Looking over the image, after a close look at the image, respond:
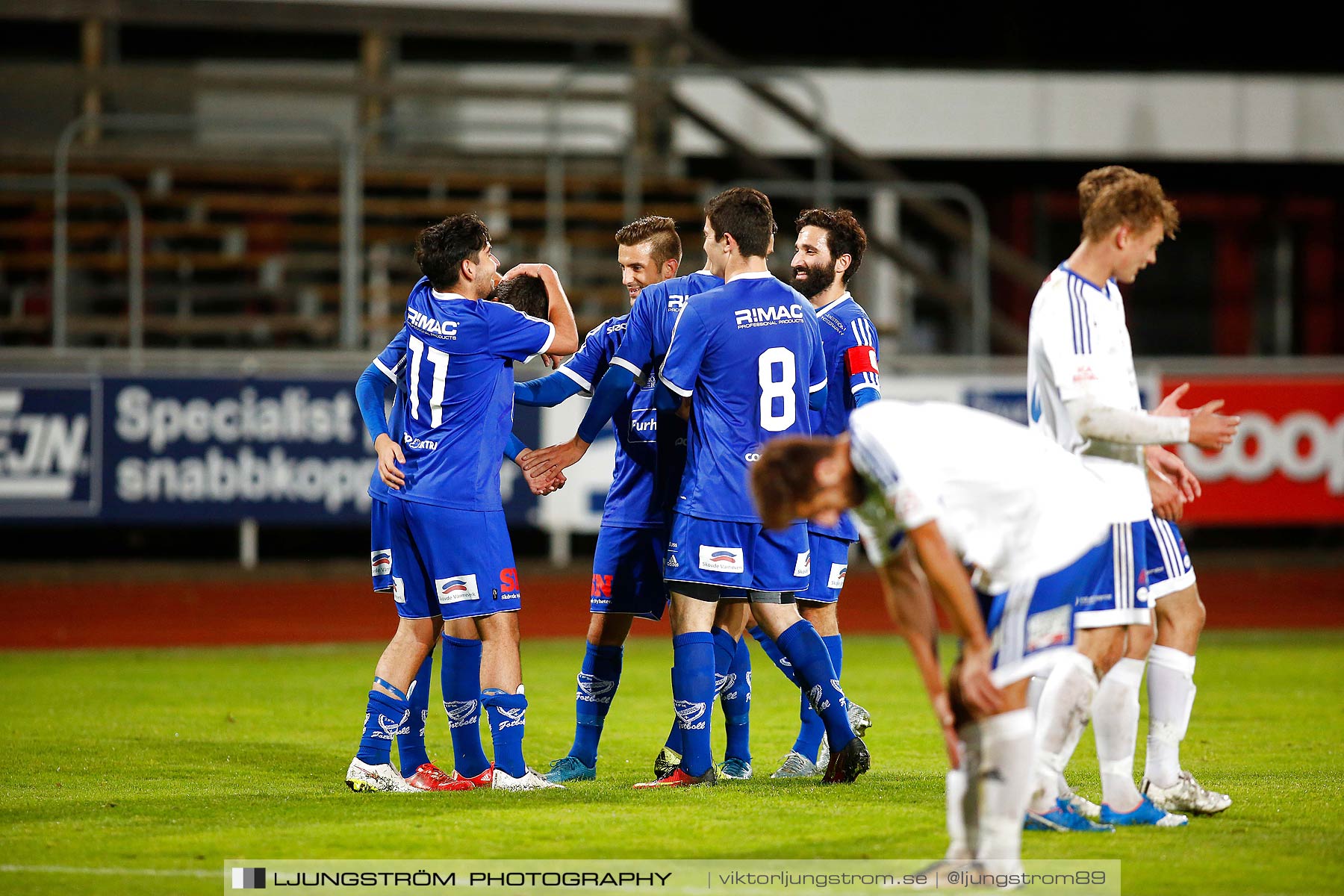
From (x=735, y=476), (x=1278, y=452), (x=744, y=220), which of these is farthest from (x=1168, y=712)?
(x=1278, y=452)

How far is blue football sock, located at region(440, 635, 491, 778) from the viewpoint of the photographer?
6.77m

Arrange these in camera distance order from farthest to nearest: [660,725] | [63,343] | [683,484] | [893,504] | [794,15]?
[794,15]
[63,343]
[660,725]
[683,484]
[893,504]

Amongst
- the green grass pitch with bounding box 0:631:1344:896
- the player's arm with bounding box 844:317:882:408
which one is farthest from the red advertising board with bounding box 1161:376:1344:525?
the player's arm with bounding box 844:317:882:408

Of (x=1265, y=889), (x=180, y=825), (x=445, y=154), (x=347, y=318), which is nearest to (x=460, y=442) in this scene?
(x=180, y=825)

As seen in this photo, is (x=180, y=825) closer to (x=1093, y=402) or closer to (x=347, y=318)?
(x=1093, y=402)

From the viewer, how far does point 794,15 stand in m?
25.7

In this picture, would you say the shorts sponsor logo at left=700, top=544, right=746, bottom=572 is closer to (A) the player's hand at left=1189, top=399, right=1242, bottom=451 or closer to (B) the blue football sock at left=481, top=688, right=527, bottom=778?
(B) the blue football sock at left=481, top=688, right=527, bottom=778

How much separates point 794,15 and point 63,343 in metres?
13.5

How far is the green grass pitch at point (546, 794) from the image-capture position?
17.5ft

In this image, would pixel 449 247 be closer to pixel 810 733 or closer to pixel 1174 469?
pixel 810 733

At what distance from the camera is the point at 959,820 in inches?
187

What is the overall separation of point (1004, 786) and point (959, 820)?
206 millimetres

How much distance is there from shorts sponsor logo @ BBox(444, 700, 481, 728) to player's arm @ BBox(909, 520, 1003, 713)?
9.01 feet

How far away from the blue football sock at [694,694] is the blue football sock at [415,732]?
3.71ft
